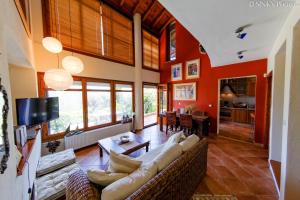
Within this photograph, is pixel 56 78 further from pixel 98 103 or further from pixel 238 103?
pixel 238 103

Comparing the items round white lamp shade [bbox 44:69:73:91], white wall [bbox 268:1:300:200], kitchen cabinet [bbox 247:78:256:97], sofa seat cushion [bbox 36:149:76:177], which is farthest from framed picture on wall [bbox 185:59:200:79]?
sofa seat cushion [bbox 36:149:76:177]

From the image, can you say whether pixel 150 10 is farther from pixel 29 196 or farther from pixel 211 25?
pixel 29 196

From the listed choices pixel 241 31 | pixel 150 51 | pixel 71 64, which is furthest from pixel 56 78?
pixel 150 51

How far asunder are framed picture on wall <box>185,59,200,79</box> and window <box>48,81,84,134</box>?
4.22 meters

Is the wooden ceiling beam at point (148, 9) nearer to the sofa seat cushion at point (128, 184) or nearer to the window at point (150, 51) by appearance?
the window at point (150, 51)

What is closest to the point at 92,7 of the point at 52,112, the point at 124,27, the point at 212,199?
the point at 124,27

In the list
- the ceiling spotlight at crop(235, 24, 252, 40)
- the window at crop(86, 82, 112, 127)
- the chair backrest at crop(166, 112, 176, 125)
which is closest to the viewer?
the ceiling spotlight at crop(235, 24, 252, 40)

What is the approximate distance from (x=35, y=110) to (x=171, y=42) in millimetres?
6005

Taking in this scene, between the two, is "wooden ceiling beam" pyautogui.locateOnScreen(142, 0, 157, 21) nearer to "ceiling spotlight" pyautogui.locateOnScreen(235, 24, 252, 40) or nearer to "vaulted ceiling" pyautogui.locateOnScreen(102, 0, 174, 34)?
"vaulted ceiling" pyautogui.locateOnScreen(102, 0, 174, 34)

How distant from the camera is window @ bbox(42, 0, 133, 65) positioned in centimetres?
316

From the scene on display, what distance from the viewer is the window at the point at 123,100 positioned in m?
4.72

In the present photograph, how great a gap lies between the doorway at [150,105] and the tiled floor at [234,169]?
2.59m

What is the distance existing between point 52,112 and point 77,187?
89.3 inches

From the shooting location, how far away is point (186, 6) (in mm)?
1693
